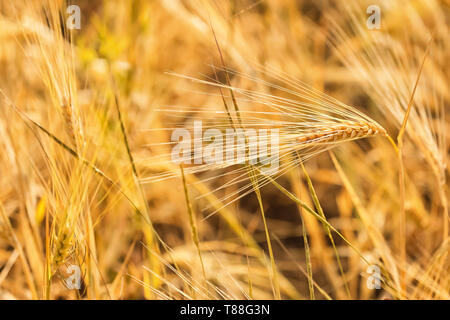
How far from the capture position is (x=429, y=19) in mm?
1376

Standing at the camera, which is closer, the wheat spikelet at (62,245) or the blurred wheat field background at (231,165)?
the wheat spikelet at (62,245)

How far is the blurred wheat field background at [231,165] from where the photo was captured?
79 centimetres

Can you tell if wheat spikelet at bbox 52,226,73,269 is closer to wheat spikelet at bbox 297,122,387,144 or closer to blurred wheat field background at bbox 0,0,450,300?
blurred wheat field background at bbox 0,0,450,300

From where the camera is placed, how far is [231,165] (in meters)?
0.94

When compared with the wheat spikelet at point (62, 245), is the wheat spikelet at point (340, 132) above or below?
above

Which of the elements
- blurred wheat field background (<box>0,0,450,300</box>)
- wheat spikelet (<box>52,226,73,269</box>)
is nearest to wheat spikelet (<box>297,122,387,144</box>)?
blurred wheat field background (<box>0,0,450,300</box>)

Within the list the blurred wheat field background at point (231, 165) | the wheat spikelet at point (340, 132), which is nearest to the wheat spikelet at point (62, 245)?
the blurred wheat field background at point (231, 165)

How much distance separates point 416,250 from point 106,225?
86cm

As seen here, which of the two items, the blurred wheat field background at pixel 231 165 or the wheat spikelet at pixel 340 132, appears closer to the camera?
the wheat spikelet at pixel 340 132

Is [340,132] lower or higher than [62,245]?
higher

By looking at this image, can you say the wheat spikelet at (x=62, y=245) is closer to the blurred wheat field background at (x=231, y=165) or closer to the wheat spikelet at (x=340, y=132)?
the blurred wheat field background at (x=231, y=165)

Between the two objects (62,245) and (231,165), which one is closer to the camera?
(62,245)

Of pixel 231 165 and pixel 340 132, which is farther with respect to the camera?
pixel 231 165

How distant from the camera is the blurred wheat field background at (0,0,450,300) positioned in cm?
79
